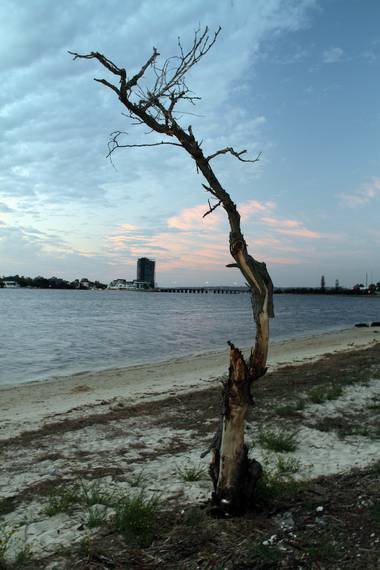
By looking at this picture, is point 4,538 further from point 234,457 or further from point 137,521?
point 234,457

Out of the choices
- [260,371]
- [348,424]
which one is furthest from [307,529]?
[348,424]

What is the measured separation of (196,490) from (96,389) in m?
10.7

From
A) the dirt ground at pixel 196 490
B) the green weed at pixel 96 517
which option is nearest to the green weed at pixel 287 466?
the dirt ground at pixel 196 490

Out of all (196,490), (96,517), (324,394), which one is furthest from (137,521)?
(324,394)

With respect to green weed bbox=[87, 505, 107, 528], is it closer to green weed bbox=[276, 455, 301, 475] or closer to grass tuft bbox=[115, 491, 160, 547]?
grass tuft bbox=[115, 491, 160, 547]

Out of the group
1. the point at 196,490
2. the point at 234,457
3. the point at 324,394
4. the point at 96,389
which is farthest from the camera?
the point at 96,389

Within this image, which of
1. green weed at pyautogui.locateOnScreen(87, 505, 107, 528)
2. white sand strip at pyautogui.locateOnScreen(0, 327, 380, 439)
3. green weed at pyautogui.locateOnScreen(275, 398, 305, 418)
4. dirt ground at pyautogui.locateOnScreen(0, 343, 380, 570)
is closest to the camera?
dirt ground at pyautogui.locateOnScreen(0, 343, 380, 570)

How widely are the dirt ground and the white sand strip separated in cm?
140

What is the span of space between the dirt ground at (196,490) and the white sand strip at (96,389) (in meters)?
1.40

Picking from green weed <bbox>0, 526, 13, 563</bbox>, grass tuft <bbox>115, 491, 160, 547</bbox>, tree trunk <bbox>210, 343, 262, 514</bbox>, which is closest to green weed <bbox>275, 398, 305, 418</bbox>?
tree trunk <bbox>210, 343, 262, 514</bbox>

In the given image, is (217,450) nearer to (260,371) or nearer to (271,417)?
(260,371)

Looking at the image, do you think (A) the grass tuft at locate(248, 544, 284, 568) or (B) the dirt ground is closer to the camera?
(A) the grass tuft at locate(248, 544, 284, 568)

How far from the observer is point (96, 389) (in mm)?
15914

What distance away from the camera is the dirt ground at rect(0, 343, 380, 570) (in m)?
4.06
